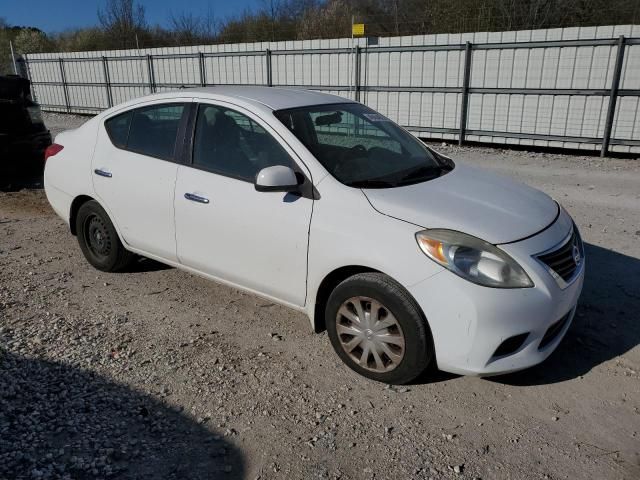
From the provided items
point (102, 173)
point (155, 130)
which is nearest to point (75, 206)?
point (102, 173)

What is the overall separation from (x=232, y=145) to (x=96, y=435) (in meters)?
2.04

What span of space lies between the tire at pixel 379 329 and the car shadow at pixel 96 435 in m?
0.96

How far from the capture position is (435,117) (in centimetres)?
1273

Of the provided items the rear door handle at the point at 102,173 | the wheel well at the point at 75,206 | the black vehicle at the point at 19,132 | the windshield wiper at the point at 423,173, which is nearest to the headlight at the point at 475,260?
the windshield wiper at the point at 423,173

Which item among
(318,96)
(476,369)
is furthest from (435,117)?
(476,369)

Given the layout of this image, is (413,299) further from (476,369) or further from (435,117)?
(435,117)

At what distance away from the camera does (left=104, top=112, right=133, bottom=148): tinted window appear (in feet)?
14.7

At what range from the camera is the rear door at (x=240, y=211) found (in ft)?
11.2

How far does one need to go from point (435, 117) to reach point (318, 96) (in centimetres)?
900

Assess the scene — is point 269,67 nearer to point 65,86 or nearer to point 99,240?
point 65,86

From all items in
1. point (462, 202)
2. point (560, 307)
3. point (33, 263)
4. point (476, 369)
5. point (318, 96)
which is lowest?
point (33, 263)

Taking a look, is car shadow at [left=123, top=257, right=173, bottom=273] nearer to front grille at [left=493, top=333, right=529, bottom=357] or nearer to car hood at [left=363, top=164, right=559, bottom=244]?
car hood at [left=363, top=164, right=559, bottom=244]

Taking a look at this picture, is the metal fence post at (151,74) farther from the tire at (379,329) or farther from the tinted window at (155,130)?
the tire at (379,329)

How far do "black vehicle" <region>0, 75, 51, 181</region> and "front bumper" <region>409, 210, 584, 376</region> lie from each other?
7066 millimetres
